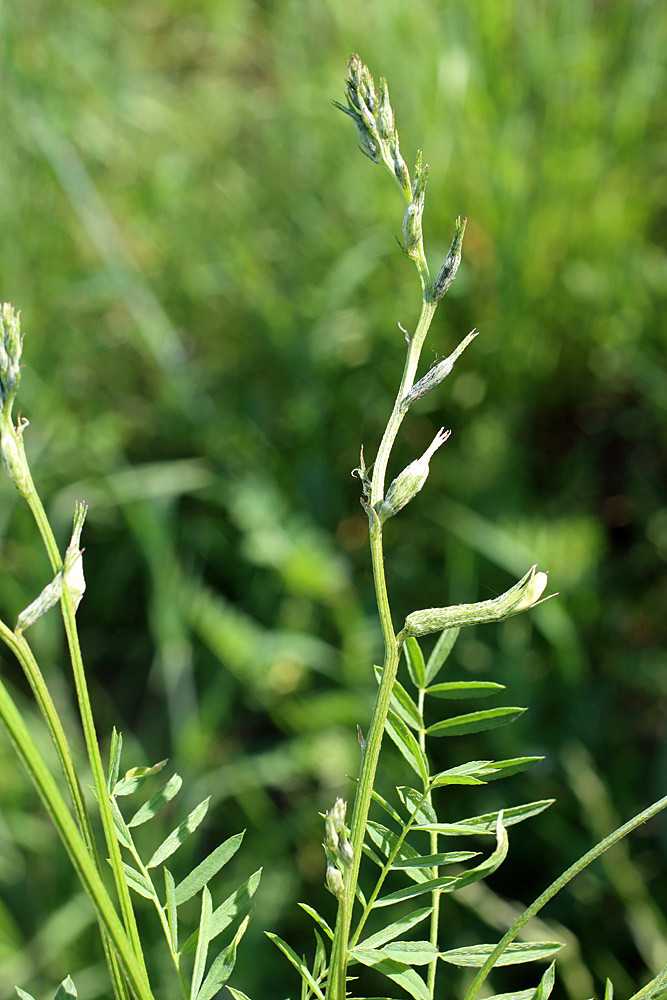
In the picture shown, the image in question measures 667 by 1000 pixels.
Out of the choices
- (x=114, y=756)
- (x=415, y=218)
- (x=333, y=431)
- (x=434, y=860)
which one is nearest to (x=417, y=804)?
(x=434, y=860)

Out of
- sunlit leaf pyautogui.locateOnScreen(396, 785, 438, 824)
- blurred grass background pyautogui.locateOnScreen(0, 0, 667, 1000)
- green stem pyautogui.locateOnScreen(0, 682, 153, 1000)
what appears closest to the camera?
green stem pyautogui.locateOnScreen(0, 682, 153, 1000)

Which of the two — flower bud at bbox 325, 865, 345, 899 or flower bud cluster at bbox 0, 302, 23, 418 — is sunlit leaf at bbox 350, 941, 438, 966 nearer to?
flower bud at bbox 325, 865, 345, 899

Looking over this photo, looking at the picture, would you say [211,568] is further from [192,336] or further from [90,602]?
[192,336]

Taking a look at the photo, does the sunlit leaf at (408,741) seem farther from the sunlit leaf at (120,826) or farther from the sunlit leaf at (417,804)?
the sunlit leaf at (120,826)

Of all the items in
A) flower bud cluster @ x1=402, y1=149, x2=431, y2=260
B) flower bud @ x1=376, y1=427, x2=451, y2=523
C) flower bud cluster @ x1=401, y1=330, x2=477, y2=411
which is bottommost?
flower bud @ x1=376, y1=427, x2=451, y2=523

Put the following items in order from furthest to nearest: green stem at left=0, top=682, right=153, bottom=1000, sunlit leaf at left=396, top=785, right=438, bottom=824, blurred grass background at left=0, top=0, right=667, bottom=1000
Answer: blurred grass background at left=0, top=0, right=667, bottom=1000
sunlit leaf at left=396, top=785, right=438, bottom=824
green stem at left=0, top=682, right=153, bottom=1000

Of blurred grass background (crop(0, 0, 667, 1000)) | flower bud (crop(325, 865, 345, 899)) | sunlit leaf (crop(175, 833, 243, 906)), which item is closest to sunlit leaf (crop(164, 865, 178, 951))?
sunlit leaf (crop(175, 833, 243, 906))

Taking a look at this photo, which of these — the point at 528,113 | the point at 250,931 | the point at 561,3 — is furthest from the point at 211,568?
the point at 561,3
